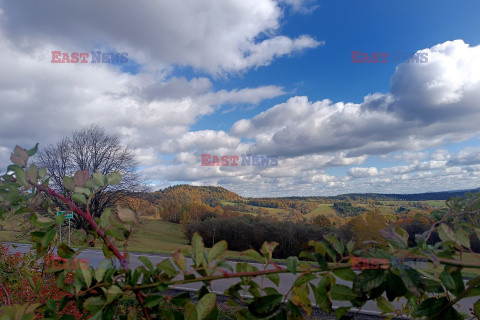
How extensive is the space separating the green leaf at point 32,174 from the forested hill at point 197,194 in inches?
1450

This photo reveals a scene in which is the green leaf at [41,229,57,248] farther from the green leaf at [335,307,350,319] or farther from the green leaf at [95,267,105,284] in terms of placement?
the green leaf at [335,307,350,319]

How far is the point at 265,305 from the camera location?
618mm

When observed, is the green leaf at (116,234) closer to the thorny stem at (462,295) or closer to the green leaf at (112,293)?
the green leaf at (112,293)

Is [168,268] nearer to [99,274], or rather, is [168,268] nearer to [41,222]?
[99,274]

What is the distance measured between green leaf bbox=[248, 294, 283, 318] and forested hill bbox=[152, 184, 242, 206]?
122 feet

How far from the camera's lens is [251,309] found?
63 centimetres

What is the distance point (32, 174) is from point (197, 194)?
1753 inches

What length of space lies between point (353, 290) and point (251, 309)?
0.22 meters

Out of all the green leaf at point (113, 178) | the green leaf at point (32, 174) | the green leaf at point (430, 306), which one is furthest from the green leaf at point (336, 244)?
the green leaf at point (32, 174)

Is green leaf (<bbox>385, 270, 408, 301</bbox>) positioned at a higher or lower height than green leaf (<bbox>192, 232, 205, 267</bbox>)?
lower

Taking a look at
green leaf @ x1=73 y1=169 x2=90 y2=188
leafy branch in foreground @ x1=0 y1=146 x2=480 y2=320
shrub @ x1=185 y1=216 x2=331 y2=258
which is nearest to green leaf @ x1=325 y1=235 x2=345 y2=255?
leafy branch in foreground @ x1=0 y1=146 x2=480 y2=320

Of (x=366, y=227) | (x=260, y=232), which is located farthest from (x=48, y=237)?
(x=366, y=227)

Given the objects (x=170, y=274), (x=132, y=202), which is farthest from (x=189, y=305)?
(x=132, y=202)

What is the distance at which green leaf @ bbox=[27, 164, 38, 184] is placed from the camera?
0.92 meters
